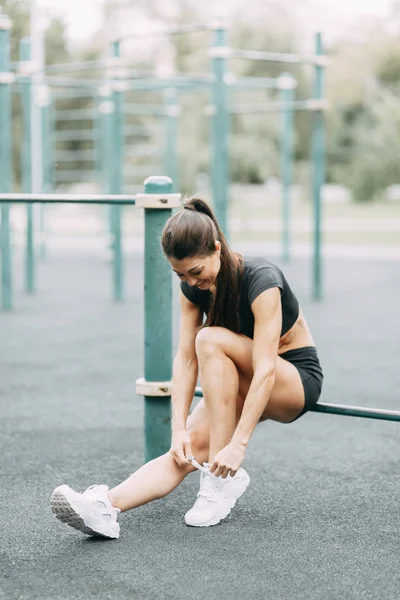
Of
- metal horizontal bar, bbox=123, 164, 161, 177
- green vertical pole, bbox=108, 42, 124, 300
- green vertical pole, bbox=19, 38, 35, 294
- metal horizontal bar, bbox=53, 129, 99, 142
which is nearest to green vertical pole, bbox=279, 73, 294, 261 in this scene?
green vertical pole, bbox=19, 38, 35, 294

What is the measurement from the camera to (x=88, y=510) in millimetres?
2428

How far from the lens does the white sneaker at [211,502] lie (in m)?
2.57

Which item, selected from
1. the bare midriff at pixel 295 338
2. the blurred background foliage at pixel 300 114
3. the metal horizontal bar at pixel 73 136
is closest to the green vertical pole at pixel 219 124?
the bare midriff at pixel 295 338

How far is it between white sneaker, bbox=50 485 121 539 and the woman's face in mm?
575

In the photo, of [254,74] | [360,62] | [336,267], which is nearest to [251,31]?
[254,74]

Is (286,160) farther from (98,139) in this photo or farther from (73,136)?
(73,136)

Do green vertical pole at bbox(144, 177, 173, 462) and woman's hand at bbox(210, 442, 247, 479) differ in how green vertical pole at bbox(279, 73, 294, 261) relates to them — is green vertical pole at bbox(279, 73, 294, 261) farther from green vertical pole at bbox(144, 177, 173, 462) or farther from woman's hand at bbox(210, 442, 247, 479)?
woman's hand at bbox(210, 442, 247, 479)

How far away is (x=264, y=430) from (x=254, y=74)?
22929mm

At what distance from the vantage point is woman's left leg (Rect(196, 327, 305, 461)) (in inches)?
101

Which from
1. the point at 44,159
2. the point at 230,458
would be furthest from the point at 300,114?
the point at 230,458

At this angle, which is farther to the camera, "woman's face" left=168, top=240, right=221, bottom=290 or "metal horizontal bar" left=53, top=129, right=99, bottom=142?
"metal horizontal bar" left=53, top=129, right=99, bottom=142

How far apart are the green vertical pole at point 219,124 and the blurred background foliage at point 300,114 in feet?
44.9

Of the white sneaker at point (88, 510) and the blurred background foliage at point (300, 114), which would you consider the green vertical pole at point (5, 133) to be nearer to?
the white sneaker at point (88, 510)

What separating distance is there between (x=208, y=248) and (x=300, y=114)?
25.2m
